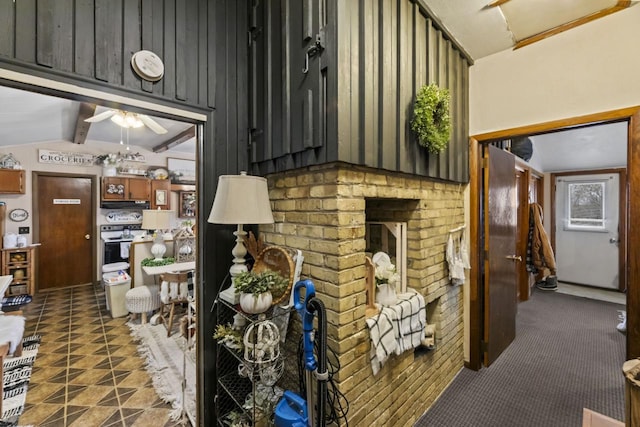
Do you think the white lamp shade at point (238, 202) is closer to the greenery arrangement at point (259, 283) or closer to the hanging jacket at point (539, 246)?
the greenery arrangement at point (259, 283)

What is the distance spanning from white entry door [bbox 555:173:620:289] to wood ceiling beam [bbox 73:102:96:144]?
736cm

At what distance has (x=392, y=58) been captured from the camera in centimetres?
162

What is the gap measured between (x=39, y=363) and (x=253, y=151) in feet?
9.85

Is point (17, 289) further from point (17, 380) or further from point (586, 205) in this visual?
point (586, 205)

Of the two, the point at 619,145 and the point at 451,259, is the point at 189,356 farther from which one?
the point at 619,145

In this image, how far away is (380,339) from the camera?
155cm

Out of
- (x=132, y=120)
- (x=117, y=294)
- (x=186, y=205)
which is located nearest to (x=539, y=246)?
(x=132, y=120)

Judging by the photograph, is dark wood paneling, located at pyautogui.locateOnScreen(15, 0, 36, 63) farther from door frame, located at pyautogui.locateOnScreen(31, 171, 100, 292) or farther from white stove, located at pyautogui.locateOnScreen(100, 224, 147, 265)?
door frame, located at pyautogui.locateOnScreen(31, 171, 100, 292)

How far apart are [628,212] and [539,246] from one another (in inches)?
111

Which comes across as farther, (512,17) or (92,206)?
(92,206)

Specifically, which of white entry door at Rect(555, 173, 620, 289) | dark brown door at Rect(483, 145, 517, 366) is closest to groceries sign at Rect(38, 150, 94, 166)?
dark brown door at Rect(483, 145, 517, 366)

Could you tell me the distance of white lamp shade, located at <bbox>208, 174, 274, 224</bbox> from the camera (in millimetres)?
1428

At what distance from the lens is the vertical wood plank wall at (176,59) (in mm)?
1211

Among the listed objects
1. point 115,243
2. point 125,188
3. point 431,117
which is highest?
point 431,117
